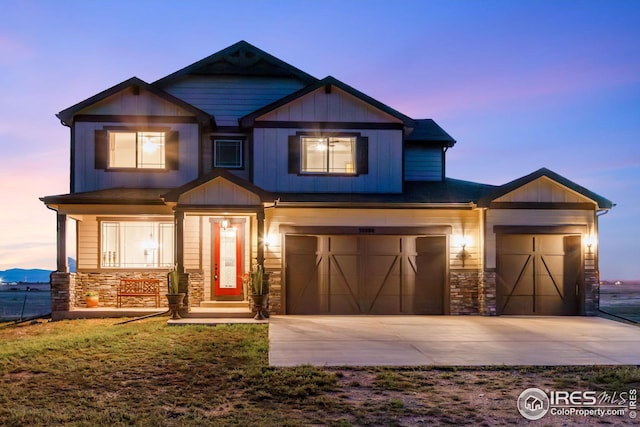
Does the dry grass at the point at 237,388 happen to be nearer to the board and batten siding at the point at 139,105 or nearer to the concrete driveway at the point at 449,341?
the concrete driveway at the point at 449,341

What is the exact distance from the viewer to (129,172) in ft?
50.4

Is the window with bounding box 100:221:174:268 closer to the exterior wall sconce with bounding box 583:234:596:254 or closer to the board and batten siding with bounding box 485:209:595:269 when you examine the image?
the board and batten siding with bounding box 485:209:595:269

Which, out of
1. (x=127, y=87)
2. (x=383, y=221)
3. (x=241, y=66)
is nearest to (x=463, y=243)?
(x=383, y=221)

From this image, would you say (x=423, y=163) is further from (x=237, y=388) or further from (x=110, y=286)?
(x=237, y=388)

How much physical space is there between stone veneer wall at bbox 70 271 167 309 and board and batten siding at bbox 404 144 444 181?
8.81 m

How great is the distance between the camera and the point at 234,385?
7.04m

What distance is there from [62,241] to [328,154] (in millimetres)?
8097

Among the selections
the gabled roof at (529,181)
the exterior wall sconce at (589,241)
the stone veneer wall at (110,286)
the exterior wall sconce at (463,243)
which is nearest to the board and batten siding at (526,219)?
the exterior wall sconce at (589,241)

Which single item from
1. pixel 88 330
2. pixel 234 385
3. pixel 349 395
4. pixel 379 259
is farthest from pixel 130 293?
pixel 349 395

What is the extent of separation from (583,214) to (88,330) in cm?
1364

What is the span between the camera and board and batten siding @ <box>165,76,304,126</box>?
16531 millimetres

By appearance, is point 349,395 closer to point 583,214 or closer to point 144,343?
point 144,343

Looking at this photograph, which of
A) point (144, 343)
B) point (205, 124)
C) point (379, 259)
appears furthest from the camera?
point (205, 124)

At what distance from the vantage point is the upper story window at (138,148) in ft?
50.4
